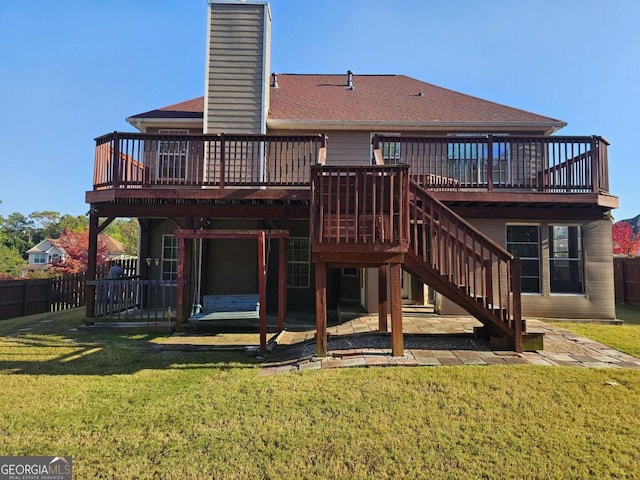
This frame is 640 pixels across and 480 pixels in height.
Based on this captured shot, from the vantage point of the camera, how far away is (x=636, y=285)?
12.0 meters

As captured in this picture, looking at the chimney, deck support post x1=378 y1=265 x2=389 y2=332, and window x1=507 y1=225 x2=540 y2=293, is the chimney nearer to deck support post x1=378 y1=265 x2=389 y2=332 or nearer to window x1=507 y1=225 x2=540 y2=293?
deck support post x1=378 y1=265 x2=389 y2=332

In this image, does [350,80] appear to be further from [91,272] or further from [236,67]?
[91,272]

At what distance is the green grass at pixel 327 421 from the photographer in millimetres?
2527

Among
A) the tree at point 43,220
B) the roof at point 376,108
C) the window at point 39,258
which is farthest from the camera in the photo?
the tree at point 43,220

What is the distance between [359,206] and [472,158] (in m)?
3.77

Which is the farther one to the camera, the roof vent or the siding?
the roof vent

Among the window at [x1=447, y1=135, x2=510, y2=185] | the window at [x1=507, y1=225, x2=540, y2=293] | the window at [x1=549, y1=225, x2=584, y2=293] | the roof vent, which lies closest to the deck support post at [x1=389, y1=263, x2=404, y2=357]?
the window at [x1=447, y1=135, x2=510, y2=185]

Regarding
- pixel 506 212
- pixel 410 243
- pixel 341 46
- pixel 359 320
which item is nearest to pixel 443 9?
pixel 341 46

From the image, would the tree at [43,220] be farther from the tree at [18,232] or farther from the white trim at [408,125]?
the white trim at [408,125]

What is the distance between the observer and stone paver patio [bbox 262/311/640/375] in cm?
474

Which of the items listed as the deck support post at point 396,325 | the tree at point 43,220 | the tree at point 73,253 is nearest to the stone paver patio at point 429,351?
the deck support post at point 396,325

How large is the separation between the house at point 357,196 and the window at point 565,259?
3 cm

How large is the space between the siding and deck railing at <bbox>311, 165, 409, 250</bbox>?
3.88 metres
